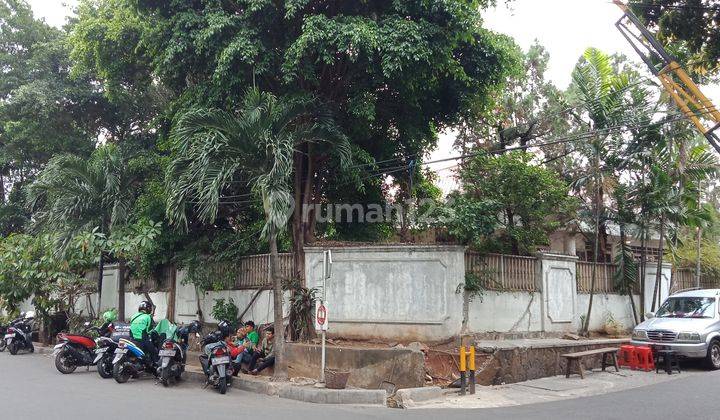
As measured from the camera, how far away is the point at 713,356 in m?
13.5

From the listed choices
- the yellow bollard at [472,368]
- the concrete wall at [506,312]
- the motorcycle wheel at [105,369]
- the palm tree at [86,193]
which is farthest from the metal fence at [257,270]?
the yellow bollard at [472,368]

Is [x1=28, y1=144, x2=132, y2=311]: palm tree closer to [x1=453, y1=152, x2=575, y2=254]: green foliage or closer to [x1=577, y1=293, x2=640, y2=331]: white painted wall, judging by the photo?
[x1=453, y1=152, x2=575, y2=254]: green foliage

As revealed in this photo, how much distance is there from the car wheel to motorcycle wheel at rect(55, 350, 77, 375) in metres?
14.6

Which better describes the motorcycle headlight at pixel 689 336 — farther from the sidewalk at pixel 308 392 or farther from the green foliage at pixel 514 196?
the sidewalk at pixel 308 392

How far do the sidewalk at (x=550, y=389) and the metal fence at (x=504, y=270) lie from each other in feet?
7.47

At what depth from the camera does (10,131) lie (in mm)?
21562

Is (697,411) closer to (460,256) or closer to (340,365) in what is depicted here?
(460,256)

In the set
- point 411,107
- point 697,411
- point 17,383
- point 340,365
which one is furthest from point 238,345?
point 697,411

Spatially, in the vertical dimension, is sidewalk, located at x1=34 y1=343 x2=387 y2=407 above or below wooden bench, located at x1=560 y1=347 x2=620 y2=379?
below

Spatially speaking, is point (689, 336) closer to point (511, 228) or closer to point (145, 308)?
point (511, 228)

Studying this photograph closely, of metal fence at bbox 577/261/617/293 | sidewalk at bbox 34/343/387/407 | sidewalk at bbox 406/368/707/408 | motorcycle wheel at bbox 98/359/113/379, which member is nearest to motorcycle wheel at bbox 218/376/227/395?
sidewalk at bbox 34/343/387/407

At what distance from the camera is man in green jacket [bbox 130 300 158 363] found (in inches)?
469

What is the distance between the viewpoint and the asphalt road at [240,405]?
8398 millimetres

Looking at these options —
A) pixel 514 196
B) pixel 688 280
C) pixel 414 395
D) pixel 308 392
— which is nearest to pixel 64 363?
pixel 308 392
